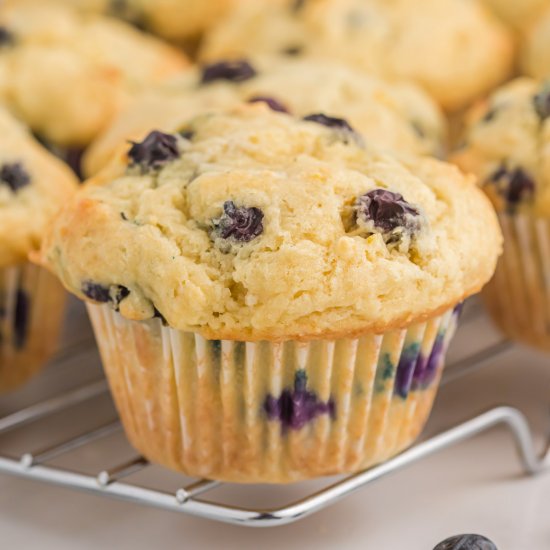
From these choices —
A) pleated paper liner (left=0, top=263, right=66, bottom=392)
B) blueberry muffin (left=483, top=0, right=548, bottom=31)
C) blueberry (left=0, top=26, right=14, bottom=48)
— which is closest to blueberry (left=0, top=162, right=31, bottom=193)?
pleated paper liner (left=0, top=263, right=66, bottom=392)

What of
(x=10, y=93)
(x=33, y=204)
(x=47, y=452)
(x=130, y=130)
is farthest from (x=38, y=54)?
(x=47, y=452)

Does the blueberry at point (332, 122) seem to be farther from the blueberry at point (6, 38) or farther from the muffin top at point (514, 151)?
the blueberry at point (6, 38)

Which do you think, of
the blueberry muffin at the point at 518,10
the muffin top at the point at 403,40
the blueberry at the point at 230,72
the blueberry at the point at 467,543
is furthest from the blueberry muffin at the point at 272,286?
the blueberry muffin at the point at 518,10

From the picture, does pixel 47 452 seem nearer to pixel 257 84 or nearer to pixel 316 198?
pixel 316 198

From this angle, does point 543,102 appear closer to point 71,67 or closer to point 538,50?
point 538,50

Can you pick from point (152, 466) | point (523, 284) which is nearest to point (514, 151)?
point (523, 284)

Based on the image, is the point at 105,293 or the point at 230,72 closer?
the point at 105,293
